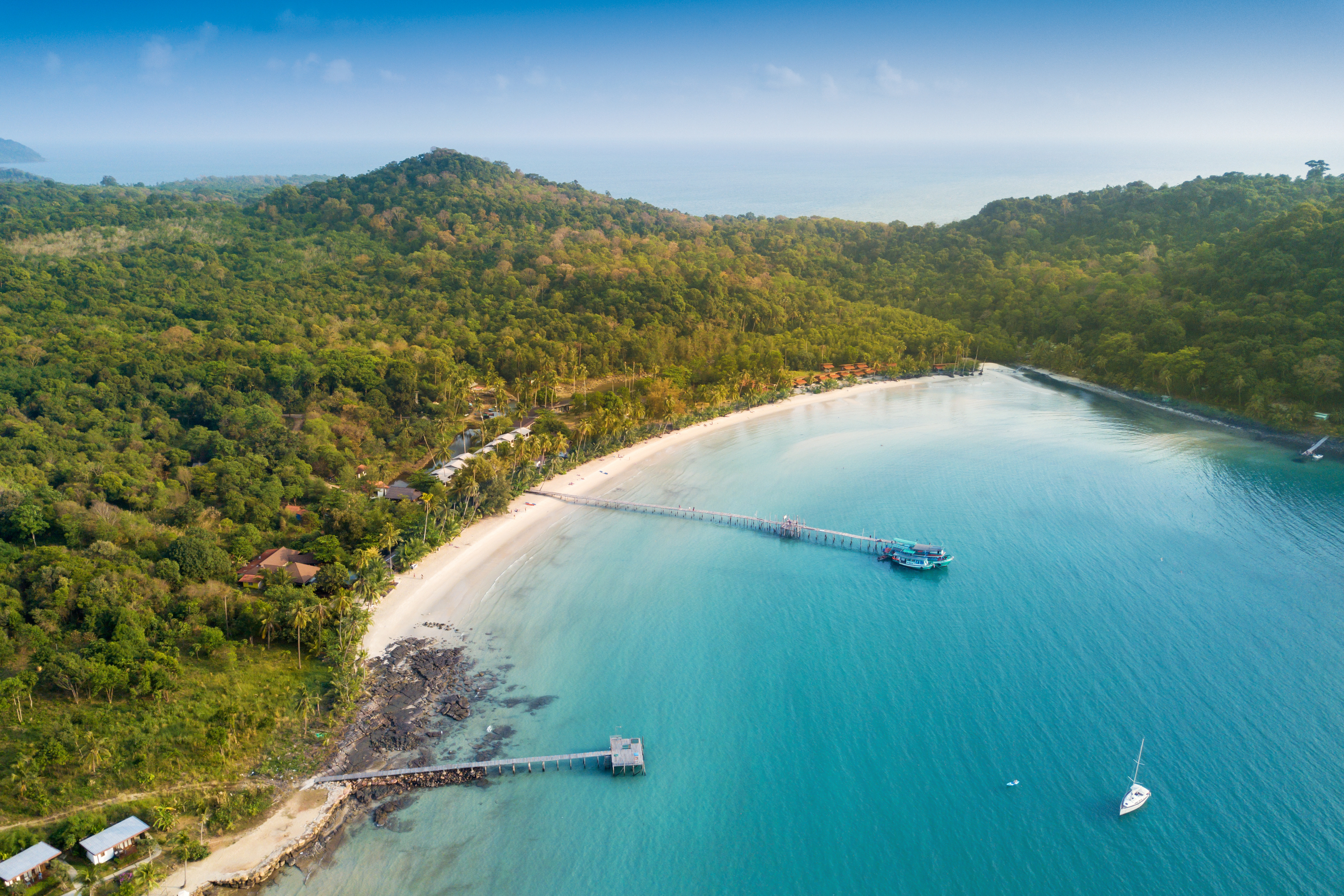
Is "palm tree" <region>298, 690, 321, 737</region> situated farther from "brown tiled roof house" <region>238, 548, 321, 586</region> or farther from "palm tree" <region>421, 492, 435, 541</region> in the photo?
"palm tree" <region>421, 492, 435, 541</region>

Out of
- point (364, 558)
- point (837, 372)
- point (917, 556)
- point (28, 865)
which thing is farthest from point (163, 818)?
point (837, 372)

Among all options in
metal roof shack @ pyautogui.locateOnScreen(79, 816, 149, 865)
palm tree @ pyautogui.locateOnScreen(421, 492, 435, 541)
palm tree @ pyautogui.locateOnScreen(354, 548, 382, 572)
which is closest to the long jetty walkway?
palm tree @ pyautogui.locateOnScreen(421, 492, 435, 541)

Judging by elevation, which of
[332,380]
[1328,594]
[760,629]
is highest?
[332,380]

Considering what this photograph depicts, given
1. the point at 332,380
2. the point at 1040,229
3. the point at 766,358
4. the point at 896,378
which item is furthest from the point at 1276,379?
the point at 332,380

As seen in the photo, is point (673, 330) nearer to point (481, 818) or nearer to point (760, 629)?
point (760, 629)

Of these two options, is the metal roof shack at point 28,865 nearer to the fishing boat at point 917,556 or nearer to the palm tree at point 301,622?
the palm tree at point 301,622

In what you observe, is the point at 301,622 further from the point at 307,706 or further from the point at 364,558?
the point at 364,558

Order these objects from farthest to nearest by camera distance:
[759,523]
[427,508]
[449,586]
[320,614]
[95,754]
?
1. [759,523]
2. [427,508]
3. [449,586]
4. [320,614]
5. [95,754]
